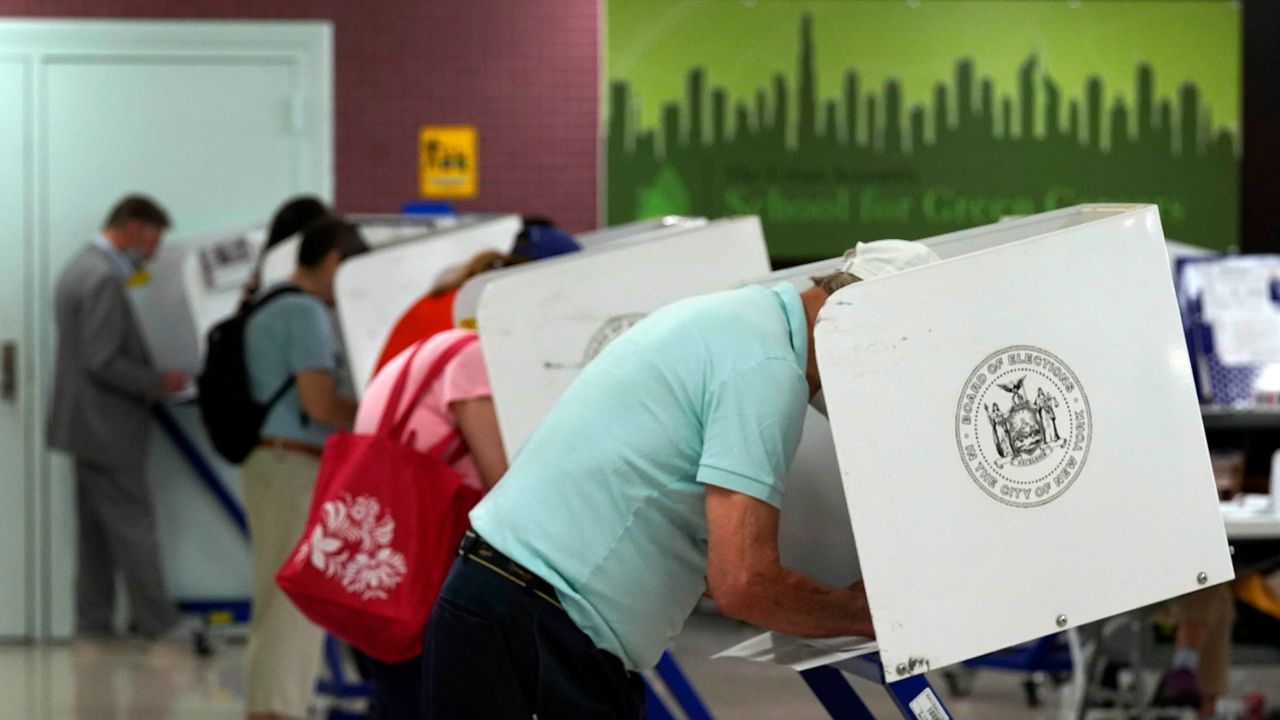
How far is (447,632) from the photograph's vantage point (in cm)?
203

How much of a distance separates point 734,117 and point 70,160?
2.66 m

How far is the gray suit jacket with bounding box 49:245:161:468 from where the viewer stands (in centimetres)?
635

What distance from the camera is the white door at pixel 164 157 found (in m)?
6.66

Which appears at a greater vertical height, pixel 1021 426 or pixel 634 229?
pixel 634 229

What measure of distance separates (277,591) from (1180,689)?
231cm

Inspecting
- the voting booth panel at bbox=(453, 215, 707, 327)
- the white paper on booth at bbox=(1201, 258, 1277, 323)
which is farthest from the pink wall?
the voting booth panel at bbox=(453, 215, 707, 327)

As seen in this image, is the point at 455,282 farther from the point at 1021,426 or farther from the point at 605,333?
the point at 1021,426

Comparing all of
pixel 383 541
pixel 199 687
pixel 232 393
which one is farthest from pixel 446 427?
pixel 199 687

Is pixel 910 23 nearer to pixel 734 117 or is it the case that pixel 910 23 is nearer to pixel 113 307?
pixel 734 117

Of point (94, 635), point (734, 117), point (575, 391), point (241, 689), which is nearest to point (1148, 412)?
point (575, 391)

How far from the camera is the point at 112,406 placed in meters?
6.42

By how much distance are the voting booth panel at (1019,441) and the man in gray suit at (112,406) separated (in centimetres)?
506

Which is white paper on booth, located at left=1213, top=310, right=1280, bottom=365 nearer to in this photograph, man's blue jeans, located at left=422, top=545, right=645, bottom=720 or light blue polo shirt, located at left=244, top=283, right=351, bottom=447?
light blue polo shirt, located at left=244, top=283, right=351, bottom=447

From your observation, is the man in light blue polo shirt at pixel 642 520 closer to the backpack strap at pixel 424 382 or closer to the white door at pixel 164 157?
the backpack strap at pixel 424 382
